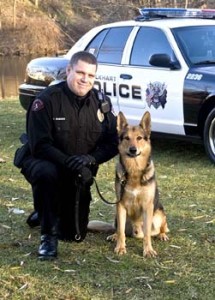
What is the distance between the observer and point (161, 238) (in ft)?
15.0

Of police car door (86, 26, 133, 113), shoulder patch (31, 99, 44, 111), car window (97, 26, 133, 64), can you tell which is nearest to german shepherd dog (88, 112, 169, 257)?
shoulder patch (31, 99, 44, 111)

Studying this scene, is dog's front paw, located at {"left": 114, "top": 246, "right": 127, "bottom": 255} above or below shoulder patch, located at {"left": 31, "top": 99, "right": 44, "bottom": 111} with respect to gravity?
below

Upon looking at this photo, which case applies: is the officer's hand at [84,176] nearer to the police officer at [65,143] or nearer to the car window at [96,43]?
the police officer at [65,143]

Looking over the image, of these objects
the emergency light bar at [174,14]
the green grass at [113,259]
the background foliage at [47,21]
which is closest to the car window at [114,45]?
the emergency light bar at [174,14]

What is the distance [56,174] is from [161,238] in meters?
1.01

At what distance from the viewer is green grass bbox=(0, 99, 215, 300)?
12.0 ft

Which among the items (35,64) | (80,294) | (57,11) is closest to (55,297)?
(80,294)

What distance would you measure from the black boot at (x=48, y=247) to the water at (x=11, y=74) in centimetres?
1240

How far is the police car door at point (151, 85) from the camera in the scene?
22.9 feet

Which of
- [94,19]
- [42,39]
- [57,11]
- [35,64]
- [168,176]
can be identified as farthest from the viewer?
[57,11]

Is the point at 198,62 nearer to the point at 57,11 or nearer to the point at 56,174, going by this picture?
the point at 56,174

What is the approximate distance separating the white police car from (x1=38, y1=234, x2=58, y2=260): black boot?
10.2 ft

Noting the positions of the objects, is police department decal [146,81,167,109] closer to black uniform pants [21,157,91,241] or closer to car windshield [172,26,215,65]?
car windshield [172,26,215,65]

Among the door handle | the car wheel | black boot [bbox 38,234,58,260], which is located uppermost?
the door handle
